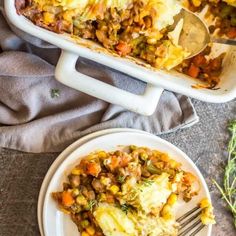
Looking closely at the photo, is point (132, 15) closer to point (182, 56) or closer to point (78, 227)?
point (182, 56)

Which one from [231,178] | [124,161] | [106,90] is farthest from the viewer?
[231,178]

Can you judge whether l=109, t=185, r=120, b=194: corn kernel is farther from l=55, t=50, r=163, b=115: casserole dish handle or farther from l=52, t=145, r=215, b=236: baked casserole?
l=55, t=50, r=163, b=115: casserole dish handle

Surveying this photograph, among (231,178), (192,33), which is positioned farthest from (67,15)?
(231,178)

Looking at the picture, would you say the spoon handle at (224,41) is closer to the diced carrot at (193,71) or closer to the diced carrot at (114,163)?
the diced carrot at (193,71)

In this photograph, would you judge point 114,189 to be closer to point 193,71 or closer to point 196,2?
point 193,71

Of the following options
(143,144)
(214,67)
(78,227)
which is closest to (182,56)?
(214,67)

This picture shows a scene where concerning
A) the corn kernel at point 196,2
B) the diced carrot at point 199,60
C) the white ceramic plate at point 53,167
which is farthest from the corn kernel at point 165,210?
the corn kernel at point 196,2

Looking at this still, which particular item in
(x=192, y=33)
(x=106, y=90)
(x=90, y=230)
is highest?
(x=192, y=33)
